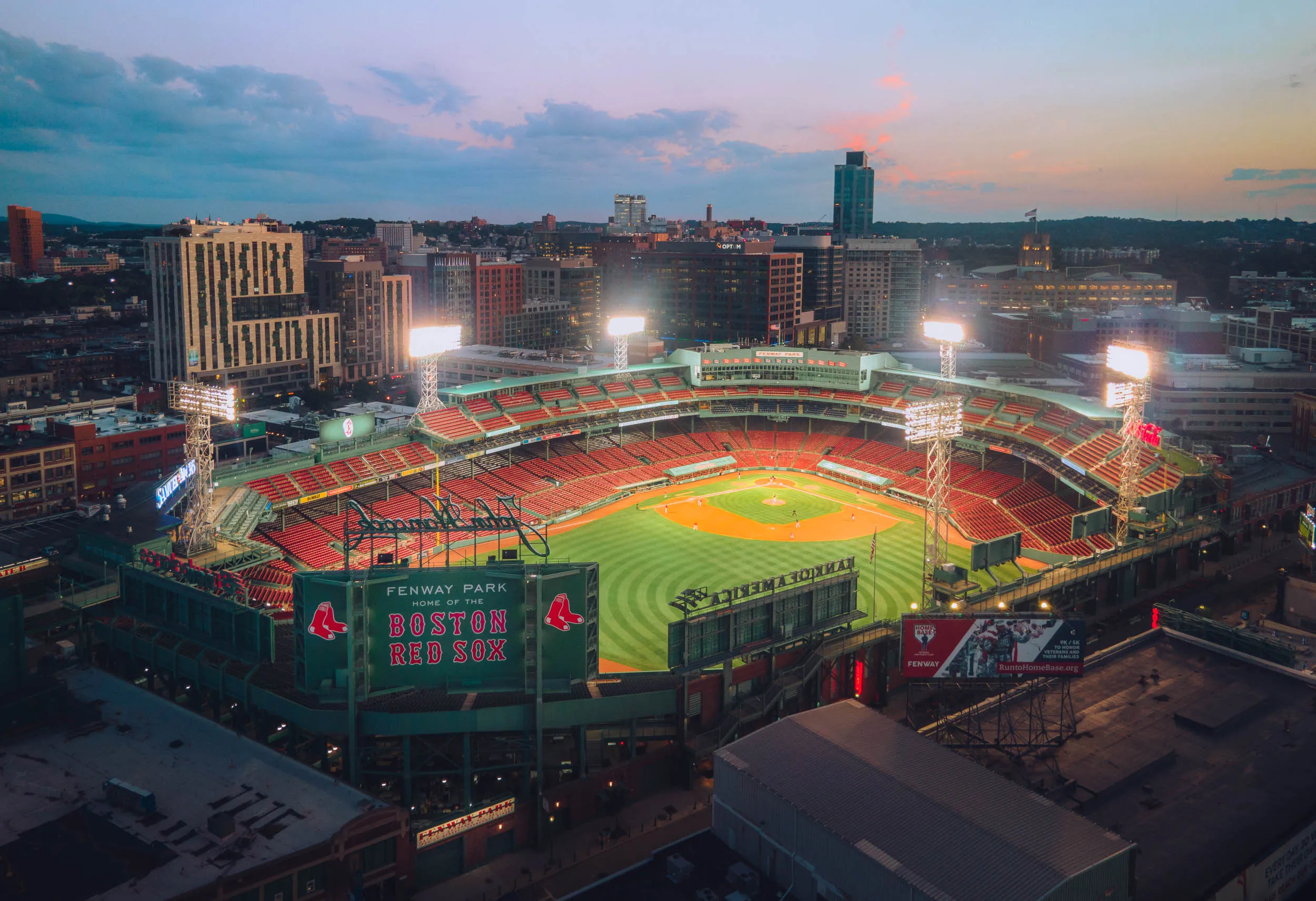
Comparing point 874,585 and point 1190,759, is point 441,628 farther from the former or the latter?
point 874,585

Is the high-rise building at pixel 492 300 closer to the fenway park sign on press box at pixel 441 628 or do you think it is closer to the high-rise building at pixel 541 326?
the high-rise building at pixel 541 326

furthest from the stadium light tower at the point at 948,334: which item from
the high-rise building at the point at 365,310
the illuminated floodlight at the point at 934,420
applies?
the high-rise building at the point at 365,310

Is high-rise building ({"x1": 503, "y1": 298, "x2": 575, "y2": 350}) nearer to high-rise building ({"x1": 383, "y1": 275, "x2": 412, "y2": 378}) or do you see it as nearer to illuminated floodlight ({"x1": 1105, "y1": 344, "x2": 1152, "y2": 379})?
high-rise building ({"x1": 383, "y1": 275, "x2": 412, "y2": 378})

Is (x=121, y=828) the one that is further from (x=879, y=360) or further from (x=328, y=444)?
(x=879, y=360)

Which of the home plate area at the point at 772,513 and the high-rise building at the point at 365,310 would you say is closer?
the home plate area at the point at 772,513

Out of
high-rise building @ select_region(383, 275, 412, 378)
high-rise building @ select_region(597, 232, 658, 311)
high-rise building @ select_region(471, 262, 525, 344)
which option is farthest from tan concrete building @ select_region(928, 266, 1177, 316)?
high-rise building @ select_region(383, 275, 412, 378)

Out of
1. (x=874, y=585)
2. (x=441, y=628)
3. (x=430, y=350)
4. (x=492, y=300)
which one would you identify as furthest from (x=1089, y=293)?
(x=441, y=628)
